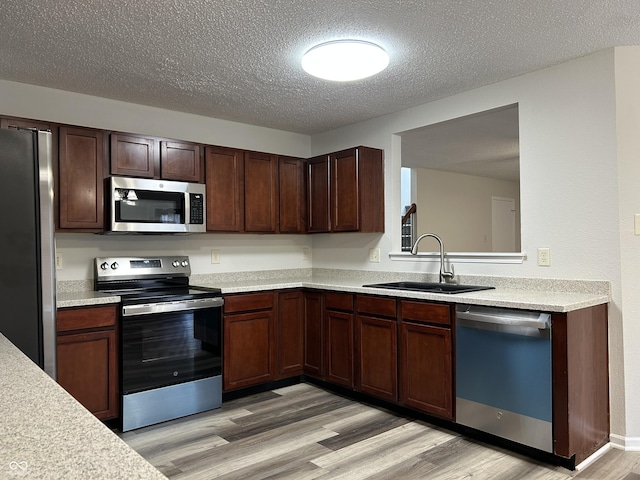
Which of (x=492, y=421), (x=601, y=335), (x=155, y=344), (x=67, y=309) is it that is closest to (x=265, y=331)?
(x=155, y=344)

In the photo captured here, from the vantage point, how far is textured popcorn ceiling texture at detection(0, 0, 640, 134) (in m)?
2.26

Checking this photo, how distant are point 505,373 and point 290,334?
5.99 feet

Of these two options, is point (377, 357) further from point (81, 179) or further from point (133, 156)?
point (81, 179)

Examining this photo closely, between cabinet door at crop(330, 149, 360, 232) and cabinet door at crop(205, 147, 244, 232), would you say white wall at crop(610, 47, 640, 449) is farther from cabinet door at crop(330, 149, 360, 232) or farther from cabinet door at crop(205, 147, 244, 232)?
cabinet door at crop(205, 147, 244, 232)

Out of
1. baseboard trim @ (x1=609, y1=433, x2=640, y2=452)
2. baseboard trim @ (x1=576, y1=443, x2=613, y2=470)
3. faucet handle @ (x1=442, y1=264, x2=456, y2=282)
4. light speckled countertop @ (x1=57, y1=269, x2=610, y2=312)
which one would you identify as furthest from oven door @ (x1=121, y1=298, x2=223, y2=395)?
baseboard trim @ (x1=609, y1=433, x2=640, y2=452)

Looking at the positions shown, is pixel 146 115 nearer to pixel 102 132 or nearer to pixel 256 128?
pixel 102 132

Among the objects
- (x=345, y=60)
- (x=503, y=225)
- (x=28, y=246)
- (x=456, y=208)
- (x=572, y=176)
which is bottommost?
(x=28, y=246)

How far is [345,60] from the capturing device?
2701 mm

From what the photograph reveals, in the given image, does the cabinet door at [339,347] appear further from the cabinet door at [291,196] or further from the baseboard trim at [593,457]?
the baseboard trim at [593,457]

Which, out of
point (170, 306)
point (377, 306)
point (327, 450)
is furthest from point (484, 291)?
point (170, 306)

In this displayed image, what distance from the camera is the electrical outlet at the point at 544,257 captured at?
303cm

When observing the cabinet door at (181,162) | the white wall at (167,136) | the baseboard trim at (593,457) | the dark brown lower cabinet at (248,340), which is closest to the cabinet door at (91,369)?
the white wall at (167,136)

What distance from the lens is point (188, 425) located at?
314 cm

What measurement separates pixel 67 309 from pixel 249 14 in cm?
198
